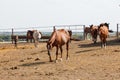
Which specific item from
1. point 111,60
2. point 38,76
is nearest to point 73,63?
point 111,60

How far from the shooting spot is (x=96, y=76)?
13.4 m

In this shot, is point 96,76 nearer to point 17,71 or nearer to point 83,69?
point 83,69

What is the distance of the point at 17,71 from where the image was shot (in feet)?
50.7

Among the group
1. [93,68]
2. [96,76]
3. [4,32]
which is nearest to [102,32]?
[93,68]

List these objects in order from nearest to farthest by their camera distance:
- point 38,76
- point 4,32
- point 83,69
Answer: point 38,76 → point 83,69 → point 4,32

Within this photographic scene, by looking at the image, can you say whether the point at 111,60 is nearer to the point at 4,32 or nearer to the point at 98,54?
the point at 98,54

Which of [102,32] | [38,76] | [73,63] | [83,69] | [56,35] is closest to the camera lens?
[38,76]

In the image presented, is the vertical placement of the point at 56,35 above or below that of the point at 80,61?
above

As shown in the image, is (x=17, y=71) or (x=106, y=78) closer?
(x=106, y=78)

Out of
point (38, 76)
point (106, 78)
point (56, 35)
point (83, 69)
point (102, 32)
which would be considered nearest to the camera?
point (106, 78)

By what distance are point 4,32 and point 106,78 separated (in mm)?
34825

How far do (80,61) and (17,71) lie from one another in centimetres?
351

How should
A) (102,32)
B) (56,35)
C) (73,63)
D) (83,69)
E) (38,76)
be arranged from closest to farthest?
1. (38,76)
2. (83,69)
3. (73,63)
4. (56,35)
5. (102,32)

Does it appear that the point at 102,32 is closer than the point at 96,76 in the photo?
No
